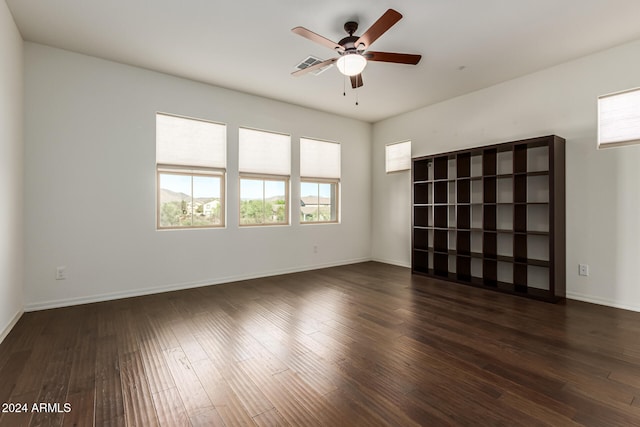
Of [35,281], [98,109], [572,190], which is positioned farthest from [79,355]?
[572,190]

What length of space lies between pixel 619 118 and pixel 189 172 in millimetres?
5425

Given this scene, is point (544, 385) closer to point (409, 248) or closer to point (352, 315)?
point (352, 315)

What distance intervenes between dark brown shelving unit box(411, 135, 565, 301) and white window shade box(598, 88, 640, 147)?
1.34ft

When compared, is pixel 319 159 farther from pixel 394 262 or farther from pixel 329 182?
pixel 394 262

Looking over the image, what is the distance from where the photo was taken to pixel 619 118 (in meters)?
3.39

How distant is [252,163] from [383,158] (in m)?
2.80

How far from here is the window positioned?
15.7 feet

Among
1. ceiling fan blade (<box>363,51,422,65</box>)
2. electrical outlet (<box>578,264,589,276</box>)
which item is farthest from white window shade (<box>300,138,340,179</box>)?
electrical outlet (<box>578,264,589,276</box>)

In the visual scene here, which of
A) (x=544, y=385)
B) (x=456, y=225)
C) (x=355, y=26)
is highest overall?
(x=355, y=26)

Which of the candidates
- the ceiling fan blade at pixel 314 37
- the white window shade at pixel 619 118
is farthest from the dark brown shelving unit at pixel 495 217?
the ceiling fan blade at pixel 314 37

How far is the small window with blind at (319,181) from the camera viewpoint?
5473 millimetres

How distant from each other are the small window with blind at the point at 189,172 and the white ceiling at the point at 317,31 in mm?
719

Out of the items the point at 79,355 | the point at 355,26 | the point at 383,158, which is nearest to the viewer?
the point at 79,355

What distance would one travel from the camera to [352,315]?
316 cm
